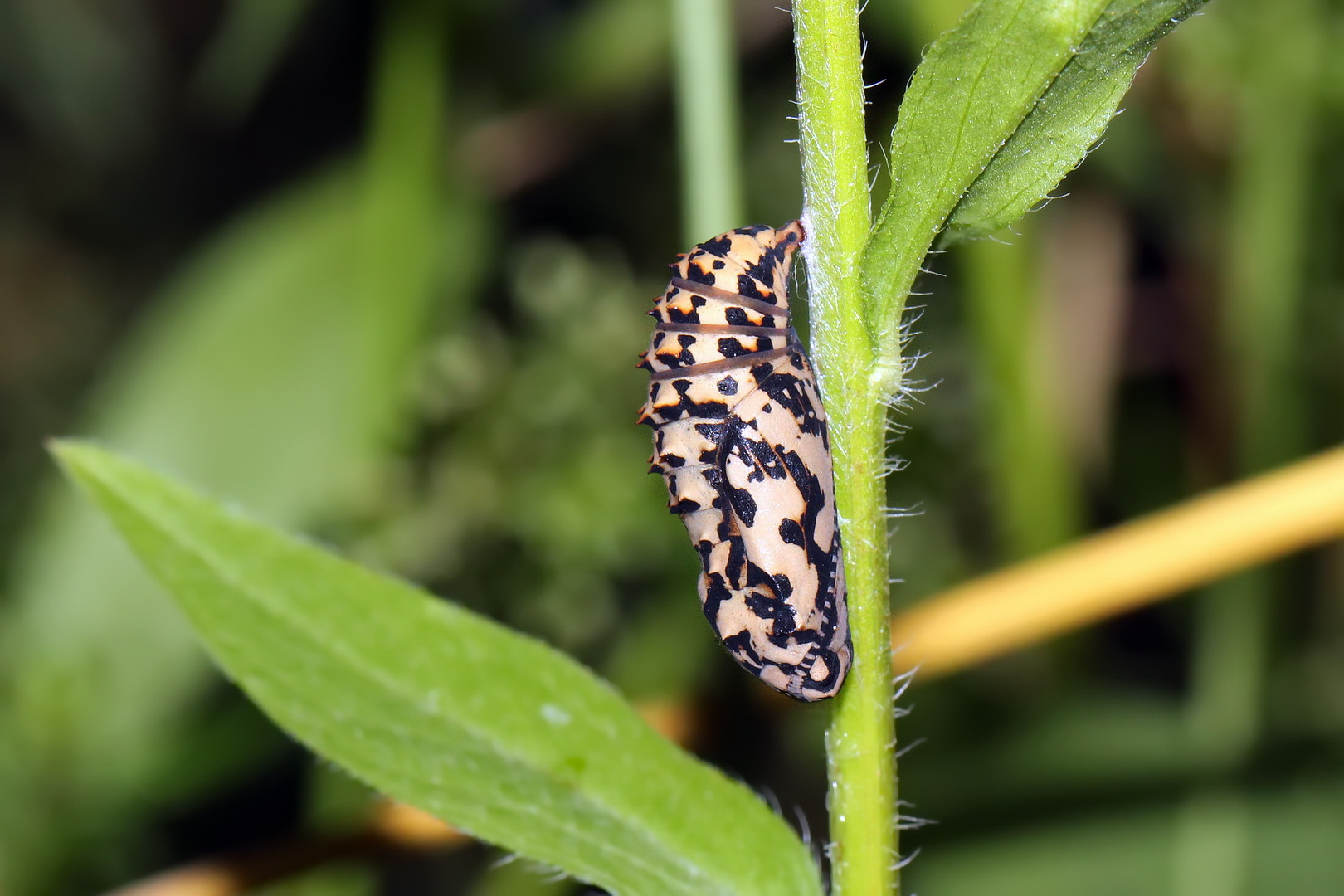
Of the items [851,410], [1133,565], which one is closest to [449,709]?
[851,410]

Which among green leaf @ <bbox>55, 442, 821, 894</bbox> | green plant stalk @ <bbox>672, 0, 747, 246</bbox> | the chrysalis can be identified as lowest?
A: green leaf @ <bbox>55, 442, 821, 894</bbox>

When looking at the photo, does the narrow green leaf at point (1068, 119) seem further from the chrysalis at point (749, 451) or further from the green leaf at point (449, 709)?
the green leaf at point (449, 709)

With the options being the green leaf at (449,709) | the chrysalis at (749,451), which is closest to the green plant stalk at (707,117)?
the chrysalis at (749,451)

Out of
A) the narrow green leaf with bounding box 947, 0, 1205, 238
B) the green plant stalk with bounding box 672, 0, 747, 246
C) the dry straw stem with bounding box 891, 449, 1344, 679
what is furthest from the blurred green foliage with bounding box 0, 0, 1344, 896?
the narrow green leaf with bounding box 947, 0, 1205, 238

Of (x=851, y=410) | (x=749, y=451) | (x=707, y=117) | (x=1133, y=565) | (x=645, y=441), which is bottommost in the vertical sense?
(x=851, y=410)

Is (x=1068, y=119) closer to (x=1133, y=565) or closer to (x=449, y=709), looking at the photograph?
(x=449, y=709)

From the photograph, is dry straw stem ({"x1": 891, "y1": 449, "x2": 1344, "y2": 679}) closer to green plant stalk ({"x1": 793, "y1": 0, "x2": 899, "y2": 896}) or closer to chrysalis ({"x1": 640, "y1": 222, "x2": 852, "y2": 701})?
chrysalis ({"x1": 640, "y1": 222, "x2": 852, "y2": 701})

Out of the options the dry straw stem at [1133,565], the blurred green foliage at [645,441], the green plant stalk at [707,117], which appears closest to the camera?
the dry straw stem at [1133,565]
